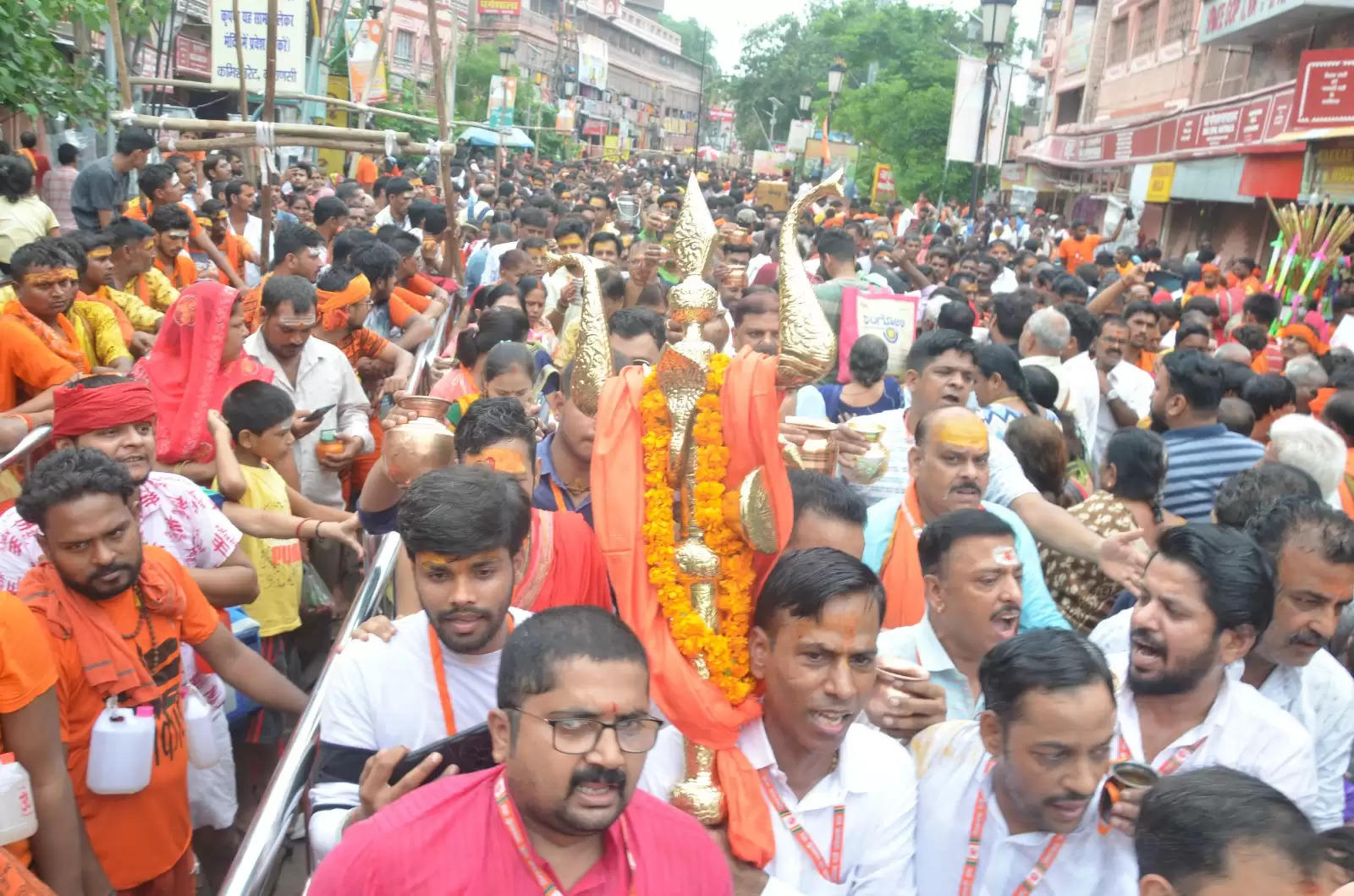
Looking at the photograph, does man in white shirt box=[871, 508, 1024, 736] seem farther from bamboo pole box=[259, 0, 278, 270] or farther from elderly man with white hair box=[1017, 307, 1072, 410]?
bamboo pole box=[259, 0, 278, 270]

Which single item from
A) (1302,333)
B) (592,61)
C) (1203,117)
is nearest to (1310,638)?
(1302,333)

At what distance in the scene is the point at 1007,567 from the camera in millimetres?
3168

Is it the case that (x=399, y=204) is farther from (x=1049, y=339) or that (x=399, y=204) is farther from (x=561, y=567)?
(x=561, y=567)

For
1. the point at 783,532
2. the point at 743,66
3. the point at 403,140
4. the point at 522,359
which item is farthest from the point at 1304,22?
the point at 743,66

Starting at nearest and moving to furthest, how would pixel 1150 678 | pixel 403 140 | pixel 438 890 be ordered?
1. pixel 438 890
2. pixel 1150 678
3. pixel 403 140

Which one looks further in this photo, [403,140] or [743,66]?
[743,66]

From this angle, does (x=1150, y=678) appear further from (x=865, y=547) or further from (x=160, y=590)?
(x=160, y=590)

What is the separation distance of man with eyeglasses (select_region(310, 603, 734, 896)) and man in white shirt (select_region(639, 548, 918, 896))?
20.8 inches

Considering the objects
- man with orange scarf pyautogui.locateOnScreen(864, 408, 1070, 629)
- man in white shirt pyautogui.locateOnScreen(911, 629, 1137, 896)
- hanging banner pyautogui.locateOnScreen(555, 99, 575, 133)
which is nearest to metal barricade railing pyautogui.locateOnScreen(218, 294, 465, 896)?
man in white shirt pyautogui.locateOnScreen(911, 629, 1137, 896)

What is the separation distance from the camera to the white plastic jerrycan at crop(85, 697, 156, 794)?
116 inches

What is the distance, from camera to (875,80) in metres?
38.7

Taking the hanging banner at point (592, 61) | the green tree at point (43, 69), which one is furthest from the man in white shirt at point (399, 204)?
the hanging banner at point (592, 61)

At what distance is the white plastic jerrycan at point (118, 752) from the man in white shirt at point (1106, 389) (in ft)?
14.5

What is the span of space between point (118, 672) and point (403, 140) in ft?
13.9
